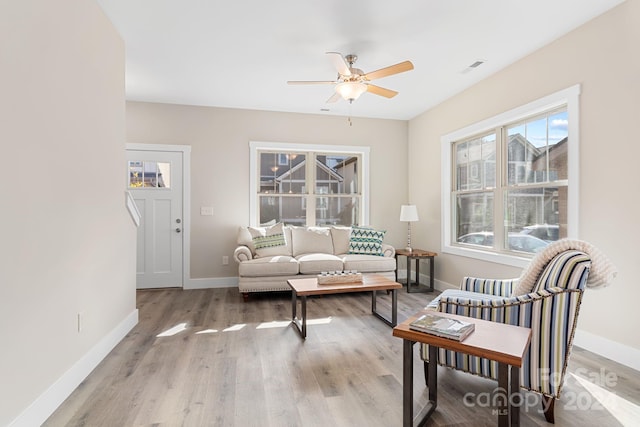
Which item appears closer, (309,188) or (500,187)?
(500,187)

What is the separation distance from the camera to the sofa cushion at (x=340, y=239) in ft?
17.1

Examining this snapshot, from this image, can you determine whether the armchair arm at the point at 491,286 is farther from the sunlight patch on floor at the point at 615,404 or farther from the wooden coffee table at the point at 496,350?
the wooden coffee table at the point at 496,350

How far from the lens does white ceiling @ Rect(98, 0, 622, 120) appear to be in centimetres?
270

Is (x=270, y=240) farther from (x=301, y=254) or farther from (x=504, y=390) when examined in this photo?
(x=504, y=390)

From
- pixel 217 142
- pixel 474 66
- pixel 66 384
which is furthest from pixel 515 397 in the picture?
pixel 217 142

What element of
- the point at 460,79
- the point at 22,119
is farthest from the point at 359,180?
the point at 22,119

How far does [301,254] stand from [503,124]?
10.0 ft

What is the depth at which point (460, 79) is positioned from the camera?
412 cm

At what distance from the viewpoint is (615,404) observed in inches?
79.4

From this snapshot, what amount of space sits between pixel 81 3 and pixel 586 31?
152 inches

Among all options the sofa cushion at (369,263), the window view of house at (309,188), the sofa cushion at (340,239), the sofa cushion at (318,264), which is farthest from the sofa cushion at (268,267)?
the window view of house at (309,188)

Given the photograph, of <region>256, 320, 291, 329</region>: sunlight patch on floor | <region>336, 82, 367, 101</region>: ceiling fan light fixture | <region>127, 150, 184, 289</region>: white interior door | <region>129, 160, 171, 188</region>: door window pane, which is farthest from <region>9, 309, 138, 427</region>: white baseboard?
<region>336, 82, 367, 101</region>: ceiling fan light fixture

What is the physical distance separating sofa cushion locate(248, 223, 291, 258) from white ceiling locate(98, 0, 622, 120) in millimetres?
1920

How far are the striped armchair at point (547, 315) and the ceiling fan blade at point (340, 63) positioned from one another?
2.06 metres
